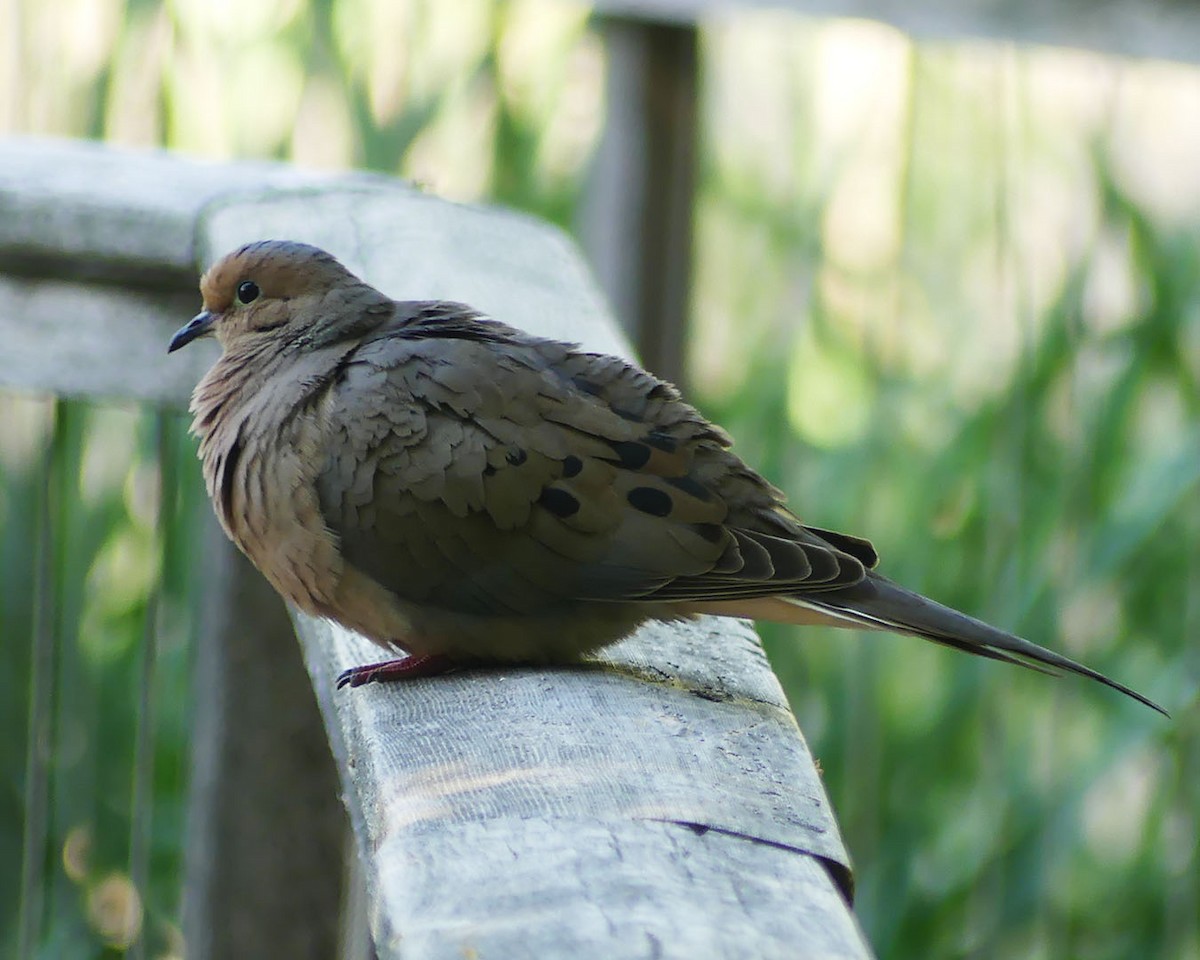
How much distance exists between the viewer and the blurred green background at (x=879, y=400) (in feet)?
9.91

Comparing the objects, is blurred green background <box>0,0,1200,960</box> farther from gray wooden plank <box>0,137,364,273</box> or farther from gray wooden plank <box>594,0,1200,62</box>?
gray wooden plank <box>0,137,364,273</box>

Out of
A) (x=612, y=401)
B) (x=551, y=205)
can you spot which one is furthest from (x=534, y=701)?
(x=551, y=205)

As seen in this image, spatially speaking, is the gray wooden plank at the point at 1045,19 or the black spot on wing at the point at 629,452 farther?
the gray wooden plank at the point at 1045,19

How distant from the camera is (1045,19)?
2.46 m

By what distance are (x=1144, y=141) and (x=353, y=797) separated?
2272 millimetres

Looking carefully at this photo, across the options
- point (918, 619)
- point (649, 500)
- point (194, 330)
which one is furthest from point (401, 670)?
point (194, 330)

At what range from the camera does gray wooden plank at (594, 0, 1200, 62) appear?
2.36 m

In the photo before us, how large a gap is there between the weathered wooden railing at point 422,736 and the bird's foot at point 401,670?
→ 0.03 meters

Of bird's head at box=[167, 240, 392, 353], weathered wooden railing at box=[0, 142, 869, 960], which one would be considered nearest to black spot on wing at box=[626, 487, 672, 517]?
weathered wooden railing at box=[0, 142, 869, 960]

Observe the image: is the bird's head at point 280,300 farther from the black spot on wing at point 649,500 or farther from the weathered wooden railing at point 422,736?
the black spot on wing at point 649,500

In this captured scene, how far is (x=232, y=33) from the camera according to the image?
3.30 metres

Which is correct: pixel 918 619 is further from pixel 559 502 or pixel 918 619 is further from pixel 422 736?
pixel 422 736

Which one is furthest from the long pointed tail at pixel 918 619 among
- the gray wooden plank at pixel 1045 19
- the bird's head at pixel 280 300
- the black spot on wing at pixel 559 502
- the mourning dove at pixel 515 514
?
the gray wooden plank at pixel 1045 19

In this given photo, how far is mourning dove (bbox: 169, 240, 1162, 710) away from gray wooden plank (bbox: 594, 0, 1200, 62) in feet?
3.32
